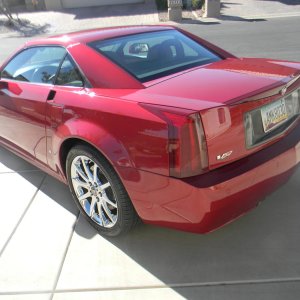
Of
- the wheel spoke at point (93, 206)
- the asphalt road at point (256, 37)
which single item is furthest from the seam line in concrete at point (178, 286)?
the asphalt road at point (256, 37)

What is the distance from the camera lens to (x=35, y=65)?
11.5 feet

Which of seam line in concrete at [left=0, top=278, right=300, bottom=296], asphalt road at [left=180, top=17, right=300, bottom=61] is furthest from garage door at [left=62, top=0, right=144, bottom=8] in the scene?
seam line in concrete at [left=0, top=278, right=300, bottom=296]

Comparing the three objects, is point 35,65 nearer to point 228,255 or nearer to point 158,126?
point 158,126

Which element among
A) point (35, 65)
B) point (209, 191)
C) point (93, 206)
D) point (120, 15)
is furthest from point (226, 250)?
point (120, 15)

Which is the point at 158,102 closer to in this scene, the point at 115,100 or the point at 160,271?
the point at 115,100

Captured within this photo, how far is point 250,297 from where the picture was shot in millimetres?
2236

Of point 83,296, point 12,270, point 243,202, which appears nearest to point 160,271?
point 83,296

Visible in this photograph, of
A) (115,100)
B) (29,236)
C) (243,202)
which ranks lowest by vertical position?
(29,236)

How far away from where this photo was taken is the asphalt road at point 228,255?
7.62ft

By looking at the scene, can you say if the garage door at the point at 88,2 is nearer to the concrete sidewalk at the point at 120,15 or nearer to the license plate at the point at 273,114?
the concrete sidewalk at the point at 120,15

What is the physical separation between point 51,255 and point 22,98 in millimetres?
1385

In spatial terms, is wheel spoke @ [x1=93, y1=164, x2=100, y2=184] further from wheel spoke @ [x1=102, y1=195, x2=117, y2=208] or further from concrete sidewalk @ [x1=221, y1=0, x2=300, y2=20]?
concrete sidewalk @ [x1=221, y1=0, x2=300, y2=20]

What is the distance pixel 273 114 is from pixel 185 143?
2.28 feet

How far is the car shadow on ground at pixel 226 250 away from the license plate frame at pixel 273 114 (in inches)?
32.8
